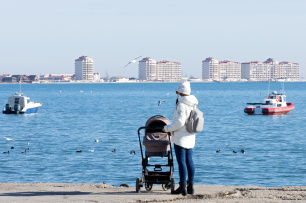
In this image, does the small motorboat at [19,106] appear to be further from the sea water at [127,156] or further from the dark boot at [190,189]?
the dark boot at [190,189]

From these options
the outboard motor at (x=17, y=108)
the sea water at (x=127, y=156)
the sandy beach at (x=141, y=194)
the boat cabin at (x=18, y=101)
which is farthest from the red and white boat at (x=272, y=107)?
the sandy beach at (x=141, y=194)

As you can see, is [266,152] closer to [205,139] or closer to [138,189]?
[205,139]

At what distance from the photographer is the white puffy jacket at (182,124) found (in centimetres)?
985

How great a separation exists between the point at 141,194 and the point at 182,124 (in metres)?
1.45

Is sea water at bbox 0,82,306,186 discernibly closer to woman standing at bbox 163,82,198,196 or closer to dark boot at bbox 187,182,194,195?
dark boot at bbox 187,182,194,195

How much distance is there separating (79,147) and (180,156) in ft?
79.0

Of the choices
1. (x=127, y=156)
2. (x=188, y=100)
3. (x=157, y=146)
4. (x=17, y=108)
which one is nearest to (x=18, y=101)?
(x=17, y=108)

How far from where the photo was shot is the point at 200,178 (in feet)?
72.2

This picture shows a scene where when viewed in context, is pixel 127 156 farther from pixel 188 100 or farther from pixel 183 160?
pixel 188 100

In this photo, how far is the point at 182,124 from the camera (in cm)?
981

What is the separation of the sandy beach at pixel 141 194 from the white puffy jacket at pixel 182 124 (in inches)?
36.3

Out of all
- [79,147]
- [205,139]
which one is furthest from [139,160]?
[205,139]

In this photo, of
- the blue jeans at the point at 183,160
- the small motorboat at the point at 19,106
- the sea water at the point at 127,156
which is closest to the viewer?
the blue jeans at the point at 183,160

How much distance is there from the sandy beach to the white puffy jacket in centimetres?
92
